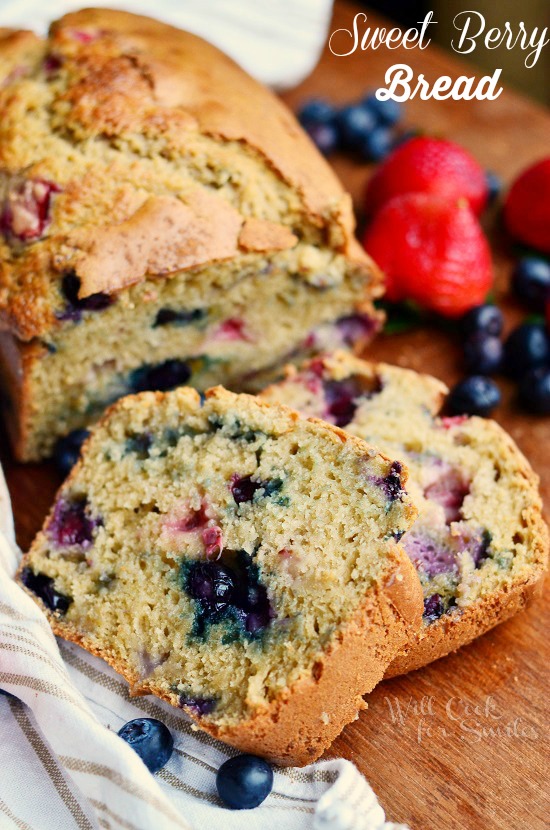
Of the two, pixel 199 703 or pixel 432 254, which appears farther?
pixel 432 254

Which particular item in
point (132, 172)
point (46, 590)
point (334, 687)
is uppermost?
point (132, 172)

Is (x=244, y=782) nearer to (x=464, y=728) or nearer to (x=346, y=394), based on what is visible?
(x=464, y=728)

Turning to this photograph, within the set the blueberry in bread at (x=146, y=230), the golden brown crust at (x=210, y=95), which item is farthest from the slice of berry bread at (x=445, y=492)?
the golden brown crust at (x=210, y=95)

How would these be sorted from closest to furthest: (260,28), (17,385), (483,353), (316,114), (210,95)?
1. (17,385)
2. (210,95)
3. (483,353)
4. (316,114)
5. (260,28)

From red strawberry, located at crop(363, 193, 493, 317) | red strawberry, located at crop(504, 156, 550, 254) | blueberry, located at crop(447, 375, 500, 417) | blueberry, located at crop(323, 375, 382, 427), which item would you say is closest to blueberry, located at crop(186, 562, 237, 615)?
blueberry, located at crop(323, 375, 382, 427)

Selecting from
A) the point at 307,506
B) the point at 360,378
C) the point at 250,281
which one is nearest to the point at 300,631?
the point at 307,506

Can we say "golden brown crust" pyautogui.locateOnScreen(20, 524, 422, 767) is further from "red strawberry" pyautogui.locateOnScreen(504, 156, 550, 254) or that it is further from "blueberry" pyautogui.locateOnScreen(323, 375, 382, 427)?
"red strawberry" pyautogui.locateOnScreen(504, 156, 550, 254)

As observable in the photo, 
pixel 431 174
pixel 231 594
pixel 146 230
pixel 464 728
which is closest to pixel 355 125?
pixel 431 174
